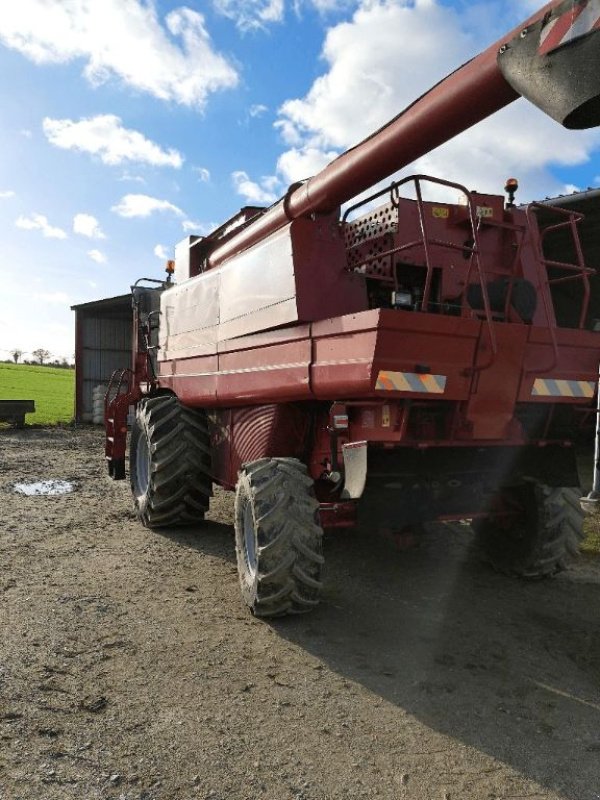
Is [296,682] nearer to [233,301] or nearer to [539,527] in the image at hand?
[539,527]

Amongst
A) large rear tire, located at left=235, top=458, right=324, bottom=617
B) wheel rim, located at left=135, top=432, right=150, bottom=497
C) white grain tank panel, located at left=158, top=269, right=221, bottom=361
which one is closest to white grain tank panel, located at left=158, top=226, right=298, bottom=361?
white grain tank panel, located at left=158, top=269, right=221, bottom=361

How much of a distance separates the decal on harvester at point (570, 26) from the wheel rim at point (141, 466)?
5.18m

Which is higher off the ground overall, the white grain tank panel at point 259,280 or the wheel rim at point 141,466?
the white grain tank panel at point 259,280

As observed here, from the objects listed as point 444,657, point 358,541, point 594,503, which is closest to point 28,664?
point 444,657

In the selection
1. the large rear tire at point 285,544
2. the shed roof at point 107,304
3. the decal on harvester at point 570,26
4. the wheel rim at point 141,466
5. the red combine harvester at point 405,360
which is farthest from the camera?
the shed roof at point 107,304

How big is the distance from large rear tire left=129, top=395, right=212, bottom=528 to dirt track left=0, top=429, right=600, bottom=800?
69 cm

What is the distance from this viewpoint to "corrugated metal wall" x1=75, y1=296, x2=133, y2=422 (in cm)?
1911

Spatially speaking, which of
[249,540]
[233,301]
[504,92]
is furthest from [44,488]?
[504,92]

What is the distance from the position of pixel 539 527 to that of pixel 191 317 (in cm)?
355

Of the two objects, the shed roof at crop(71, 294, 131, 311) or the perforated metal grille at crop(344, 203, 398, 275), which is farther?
the shed roof at crop(71, 294, 131, 311)

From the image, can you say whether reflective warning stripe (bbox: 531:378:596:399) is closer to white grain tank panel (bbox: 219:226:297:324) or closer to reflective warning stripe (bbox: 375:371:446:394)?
reflective warning stripe (bbox: 375:371:446:394)

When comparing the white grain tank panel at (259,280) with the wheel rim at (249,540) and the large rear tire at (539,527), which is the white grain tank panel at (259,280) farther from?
the large rear tire at (539,527)

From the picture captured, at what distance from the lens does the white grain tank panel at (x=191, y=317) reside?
5.58 meters

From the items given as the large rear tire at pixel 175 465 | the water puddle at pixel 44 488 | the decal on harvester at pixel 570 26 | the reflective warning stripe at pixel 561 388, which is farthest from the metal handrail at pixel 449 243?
the water puddle at pixel 44 488
